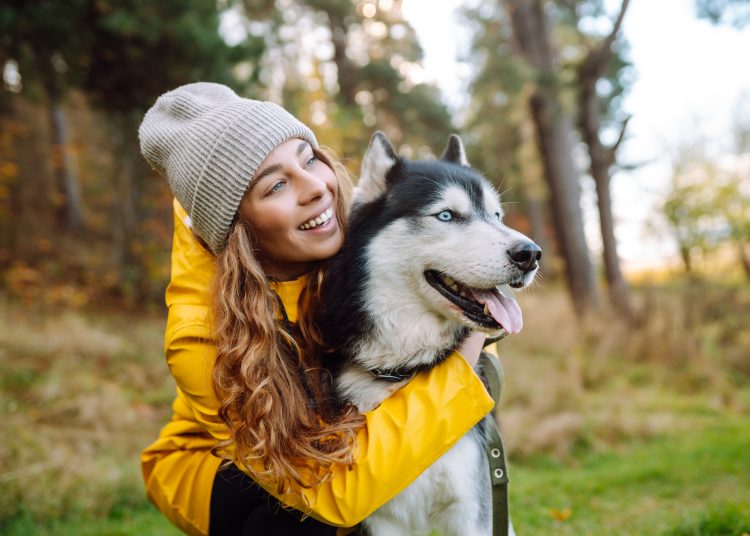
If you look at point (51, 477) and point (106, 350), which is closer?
point (51, 477)

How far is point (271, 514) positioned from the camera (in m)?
2.20

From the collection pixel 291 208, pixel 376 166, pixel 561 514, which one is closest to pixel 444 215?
pixel 376 166

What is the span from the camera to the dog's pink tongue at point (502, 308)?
2.01 m

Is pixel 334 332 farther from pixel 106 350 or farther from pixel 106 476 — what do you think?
pixel 106 350

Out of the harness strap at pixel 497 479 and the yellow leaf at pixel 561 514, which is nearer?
the harness strap at pixel 497 479

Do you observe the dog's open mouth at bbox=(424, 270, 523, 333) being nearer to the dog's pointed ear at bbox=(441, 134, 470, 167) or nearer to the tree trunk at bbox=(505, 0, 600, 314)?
the dog's pointed ear at bbox=(441, 134, 470, 167)

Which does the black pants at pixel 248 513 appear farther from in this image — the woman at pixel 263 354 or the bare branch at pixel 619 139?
the bare branch at pixel 619 139

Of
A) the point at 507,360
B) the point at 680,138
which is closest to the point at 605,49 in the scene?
the point at 507,360

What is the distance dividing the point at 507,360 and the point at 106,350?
528 centimetres

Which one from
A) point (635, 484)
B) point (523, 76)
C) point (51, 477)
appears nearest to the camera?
point (51, 477)

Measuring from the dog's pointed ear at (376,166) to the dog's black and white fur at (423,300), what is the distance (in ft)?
0.34

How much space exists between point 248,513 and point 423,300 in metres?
1.20

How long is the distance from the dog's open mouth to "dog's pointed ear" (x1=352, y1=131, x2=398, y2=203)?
18.9 inches

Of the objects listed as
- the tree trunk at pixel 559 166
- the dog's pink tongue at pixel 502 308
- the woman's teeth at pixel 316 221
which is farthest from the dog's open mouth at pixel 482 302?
the tree trunk at pixel 559 166
